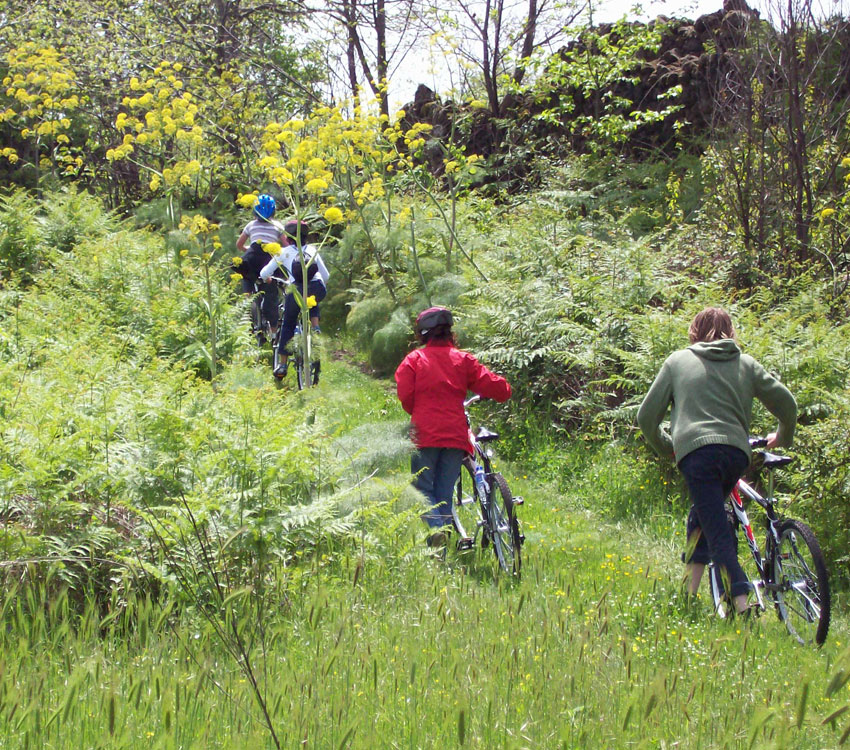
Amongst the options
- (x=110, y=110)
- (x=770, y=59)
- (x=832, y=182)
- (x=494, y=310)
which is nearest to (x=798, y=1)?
(x=770, y=59)

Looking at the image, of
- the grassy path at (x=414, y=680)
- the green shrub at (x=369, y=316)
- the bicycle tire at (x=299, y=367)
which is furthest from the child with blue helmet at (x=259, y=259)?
the grassy path at (x=414, y=680)

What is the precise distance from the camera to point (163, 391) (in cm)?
593

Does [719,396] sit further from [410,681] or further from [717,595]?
[410,681]

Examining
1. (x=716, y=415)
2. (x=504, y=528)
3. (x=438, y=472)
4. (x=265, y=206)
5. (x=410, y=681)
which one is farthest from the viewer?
(x=265, y=206)

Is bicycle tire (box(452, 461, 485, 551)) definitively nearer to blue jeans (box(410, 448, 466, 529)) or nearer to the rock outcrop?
blue jeans (box(410, 448, 466, 529))

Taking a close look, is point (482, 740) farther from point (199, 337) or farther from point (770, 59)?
point (770, 59)

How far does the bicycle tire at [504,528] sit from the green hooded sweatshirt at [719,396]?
1048 millimetres

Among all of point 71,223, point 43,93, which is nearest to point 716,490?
point 71,223

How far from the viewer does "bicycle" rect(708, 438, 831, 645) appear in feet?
14.5

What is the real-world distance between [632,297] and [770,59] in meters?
3.88

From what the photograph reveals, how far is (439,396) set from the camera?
5730 mm

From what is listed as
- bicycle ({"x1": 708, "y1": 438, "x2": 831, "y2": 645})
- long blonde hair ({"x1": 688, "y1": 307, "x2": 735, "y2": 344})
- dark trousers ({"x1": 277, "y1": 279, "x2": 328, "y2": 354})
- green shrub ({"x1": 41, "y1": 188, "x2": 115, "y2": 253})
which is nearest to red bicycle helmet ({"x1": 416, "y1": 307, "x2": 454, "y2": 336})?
long blonde hair ({"x1": 688, "y1": 307, "x2": 735, "y2": 344})

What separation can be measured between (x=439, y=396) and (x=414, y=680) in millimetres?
3165

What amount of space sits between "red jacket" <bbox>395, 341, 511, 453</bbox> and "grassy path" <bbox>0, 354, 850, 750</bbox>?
1268mm
